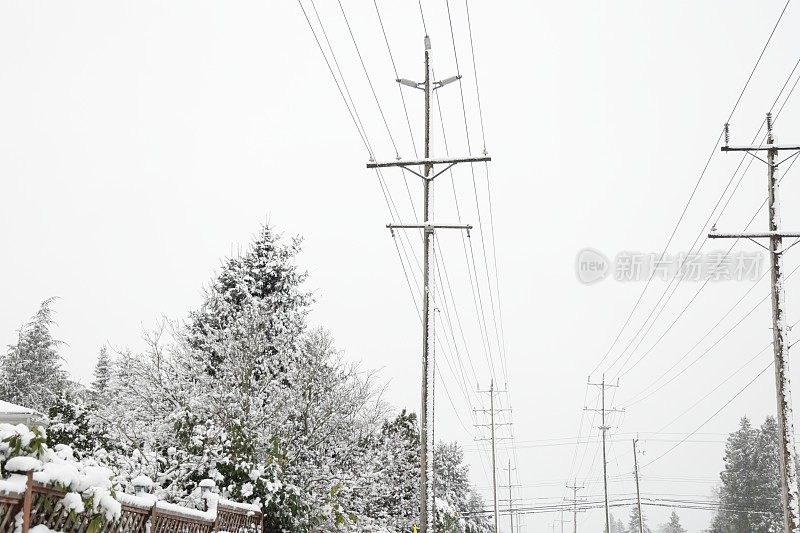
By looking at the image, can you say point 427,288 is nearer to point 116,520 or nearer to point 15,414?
point 116,520

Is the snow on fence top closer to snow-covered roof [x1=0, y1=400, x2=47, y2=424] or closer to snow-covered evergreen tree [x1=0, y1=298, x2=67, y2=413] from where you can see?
snow-covered roof [x1=0, y1=400, x2=47, y2=424]

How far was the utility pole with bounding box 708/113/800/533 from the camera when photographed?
13.8 meters

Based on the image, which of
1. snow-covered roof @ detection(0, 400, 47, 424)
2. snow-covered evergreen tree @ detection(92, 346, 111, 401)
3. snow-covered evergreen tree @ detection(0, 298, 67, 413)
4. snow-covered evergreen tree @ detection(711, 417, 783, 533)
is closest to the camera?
snow-covered roof @ detection(0, 400, 47, 424)

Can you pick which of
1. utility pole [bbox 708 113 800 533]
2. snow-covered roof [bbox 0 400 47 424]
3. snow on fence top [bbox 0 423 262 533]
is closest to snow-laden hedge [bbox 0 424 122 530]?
snow on fence top [bbox 0 423 262 533]

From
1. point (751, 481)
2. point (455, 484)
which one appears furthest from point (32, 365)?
point (751, 481)

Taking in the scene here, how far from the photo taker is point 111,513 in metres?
6.44

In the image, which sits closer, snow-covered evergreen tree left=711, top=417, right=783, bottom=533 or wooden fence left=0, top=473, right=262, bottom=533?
wooden fence left=0, top=473, right=262, bottom=533

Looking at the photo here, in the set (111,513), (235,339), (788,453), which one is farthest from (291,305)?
(111,513)

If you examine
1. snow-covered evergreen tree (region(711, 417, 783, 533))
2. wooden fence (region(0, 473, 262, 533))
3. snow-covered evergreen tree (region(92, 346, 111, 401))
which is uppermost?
snow-covered evergreen tree (region(92, 346, 111, 401))

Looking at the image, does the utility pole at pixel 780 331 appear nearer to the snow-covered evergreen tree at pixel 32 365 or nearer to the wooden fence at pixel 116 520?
the wooden fence at pixel 116 520

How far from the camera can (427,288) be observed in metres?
15.1

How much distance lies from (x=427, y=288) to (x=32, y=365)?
35022 mm

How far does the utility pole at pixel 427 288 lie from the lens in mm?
13781

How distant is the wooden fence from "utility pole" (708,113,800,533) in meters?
10.9
